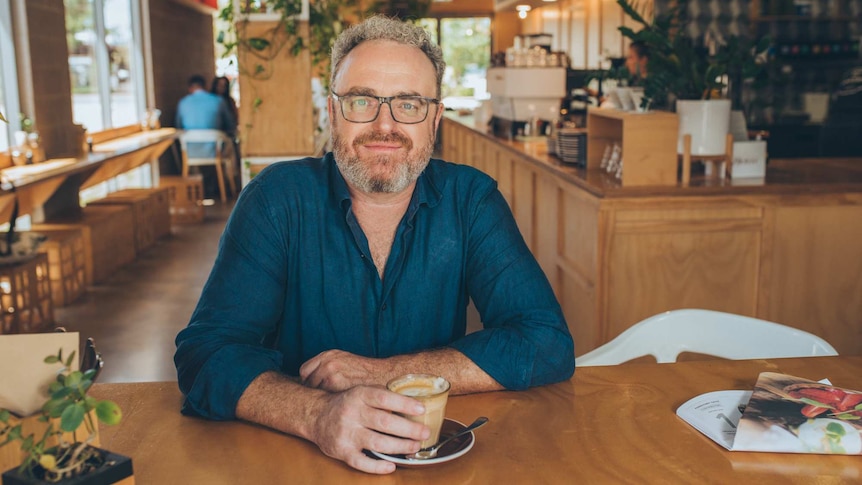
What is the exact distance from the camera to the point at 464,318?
1900 mm

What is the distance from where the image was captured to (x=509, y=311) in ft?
5.64

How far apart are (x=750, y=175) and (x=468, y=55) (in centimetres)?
1207

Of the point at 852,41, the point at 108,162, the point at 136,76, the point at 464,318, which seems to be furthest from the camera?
the point at 136,76

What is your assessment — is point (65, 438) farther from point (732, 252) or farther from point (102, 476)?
point (732, 252)

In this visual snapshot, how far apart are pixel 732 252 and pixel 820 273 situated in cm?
37

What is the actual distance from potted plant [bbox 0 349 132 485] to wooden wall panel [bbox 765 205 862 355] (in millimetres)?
2991

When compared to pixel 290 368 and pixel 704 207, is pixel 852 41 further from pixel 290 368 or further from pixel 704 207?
Result: pixel 290 368

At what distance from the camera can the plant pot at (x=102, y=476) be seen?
2.99 ft

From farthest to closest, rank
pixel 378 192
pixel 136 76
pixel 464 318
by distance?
1. pixel 136 76
2. pixel 464 318
3. pixel 378 192

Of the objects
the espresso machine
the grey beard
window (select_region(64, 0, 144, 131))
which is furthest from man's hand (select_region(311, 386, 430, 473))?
window (select_region(64, 0, 144, 131))

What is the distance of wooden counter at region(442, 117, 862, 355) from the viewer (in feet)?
11.1

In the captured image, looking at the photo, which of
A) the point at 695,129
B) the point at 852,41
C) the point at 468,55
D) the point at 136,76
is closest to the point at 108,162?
the point at 136,76

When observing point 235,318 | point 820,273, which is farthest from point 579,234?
point 235,318

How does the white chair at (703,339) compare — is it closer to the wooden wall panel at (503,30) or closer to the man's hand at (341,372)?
Answer: the man's hand at (341,372)
